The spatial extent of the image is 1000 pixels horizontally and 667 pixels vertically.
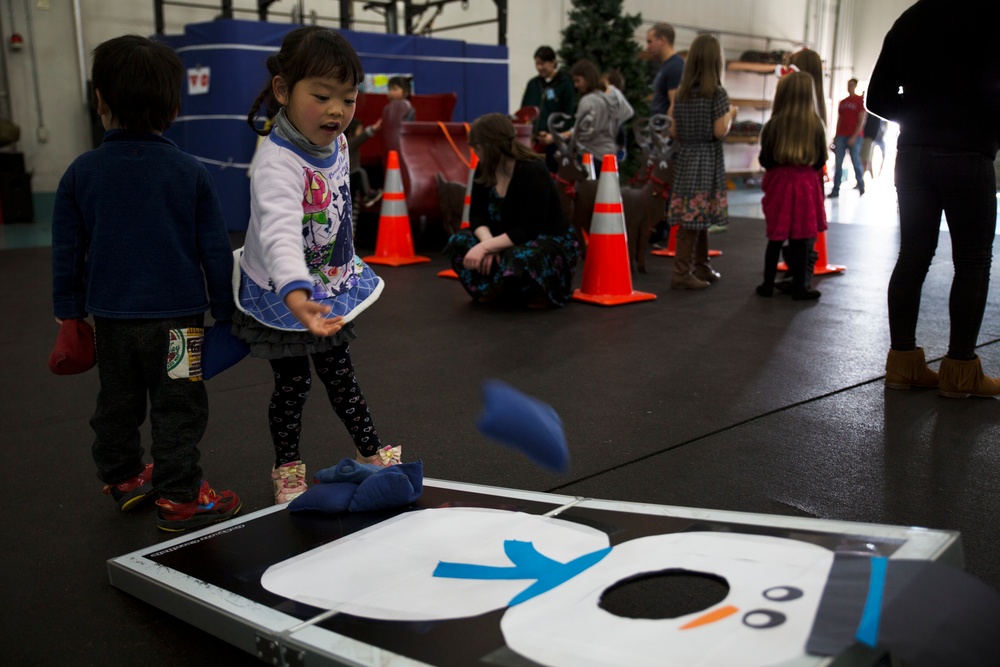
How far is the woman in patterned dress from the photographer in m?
4.97

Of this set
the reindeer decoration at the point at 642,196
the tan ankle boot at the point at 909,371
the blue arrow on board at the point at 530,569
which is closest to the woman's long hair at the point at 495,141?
the reindeer decoration at the point at 642,196

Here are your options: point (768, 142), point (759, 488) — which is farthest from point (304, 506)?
point (768, 142)

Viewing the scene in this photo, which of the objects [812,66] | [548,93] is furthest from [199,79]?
[812,66]

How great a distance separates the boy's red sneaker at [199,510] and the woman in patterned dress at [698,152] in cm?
369

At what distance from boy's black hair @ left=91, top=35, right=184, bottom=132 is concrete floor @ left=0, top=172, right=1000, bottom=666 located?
0.97 meters

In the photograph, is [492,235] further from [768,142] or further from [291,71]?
[291,71]

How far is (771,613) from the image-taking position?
4.06 ft

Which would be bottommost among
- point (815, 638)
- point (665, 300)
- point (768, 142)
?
point (665, 300)

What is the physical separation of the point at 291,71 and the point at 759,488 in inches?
60.3

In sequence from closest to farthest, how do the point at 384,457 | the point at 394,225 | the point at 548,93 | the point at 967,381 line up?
the point at 384,457
the point at 967,381
the point at 394,225
the point at 548,93

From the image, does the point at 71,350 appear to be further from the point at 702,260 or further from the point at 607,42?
the point at 607,42

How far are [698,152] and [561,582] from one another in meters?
4.15

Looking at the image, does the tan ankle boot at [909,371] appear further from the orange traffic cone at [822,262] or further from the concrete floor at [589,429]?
the orange traffic cone at [822,262]

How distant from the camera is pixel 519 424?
67.0 inches
